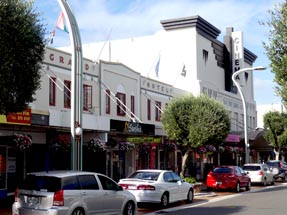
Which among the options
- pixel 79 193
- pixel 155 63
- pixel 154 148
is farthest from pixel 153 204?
pixel 155 63

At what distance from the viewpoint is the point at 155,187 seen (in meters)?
17.9

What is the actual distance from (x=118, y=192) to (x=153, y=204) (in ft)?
17.2

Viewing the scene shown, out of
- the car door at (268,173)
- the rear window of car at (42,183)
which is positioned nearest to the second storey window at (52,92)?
the rear window of car at (42,183)

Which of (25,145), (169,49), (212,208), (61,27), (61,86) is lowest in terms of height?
(212,208)

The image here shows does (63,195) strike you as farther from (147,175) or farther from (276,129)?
(276,129)

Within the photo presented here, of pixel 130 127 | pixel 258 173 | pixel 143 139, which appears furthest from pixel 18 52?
pixel 258 173

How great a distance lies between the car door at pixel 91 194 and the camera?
42.1 ft

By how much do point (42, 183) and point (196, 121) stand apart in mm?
14997

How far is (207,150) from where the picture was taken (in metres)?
32.6

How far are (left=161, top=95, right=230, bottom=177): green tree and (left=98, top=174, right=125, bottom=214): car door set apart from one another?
12373 mm

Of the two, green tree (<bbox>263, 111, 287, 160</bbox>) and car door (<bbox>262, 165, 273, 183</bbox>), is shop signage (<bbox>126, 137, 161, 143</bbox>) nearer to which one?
car door (<bbox>262, 165, 273, 183</bbox>)

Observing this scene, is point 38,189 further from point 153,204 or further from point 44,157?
point 44,157

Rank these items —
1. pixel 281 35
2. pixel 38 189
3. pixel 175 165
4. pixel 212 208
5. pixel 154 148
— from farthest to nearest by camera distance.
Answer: pixel 175 165 → pixel 154 148 → pixel 212 208 → pixel 281 35 → pixel 38 189

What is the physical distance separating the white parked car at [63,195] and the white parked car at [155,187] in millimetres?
4046
